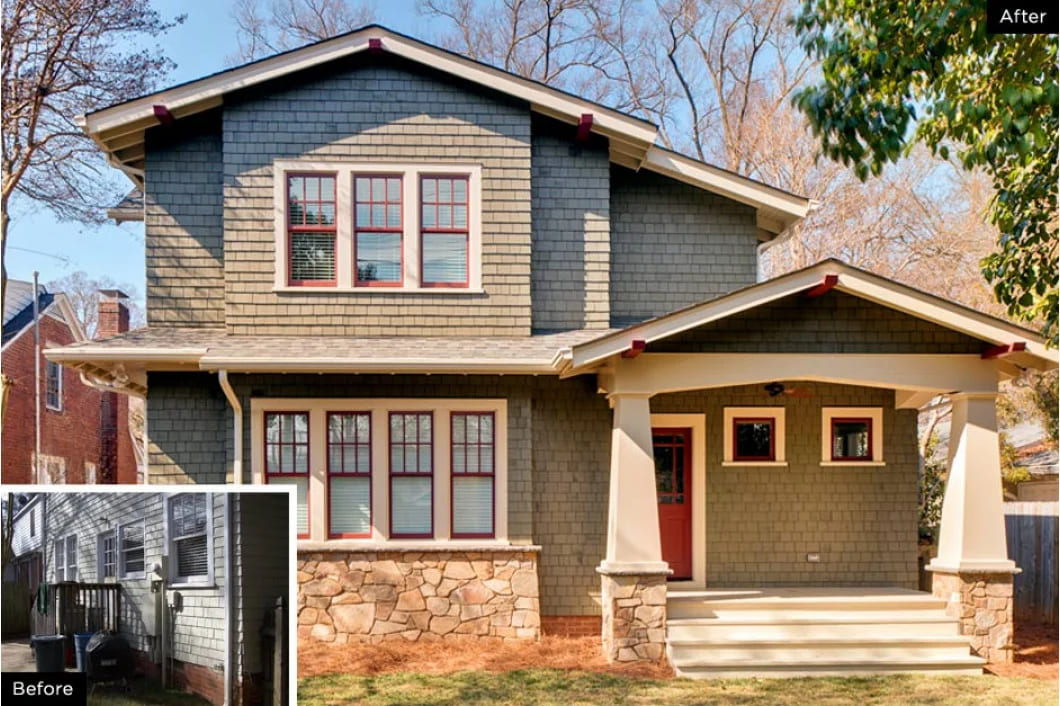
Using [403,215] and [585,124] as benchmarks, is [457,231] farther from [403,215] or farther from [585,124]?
[585,124]

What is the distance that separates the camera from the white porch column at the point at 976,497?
8.45 meters

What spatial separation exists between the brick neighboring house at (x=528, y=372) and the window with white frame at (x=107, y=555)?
4.81 m

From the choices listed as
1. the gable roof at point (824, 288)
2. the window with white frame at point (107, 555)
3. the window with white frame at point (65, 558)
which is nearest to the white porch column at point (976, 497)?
the gable roof at point (824, 288)

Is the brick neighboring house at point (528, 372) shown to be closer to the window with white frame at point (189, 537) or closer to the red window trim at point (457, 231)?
the red window trim at point (457, 231)

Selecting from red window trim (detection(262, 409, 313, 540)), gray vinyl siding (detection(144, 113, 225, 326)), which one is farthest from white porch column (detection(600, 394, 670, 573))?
gray vinyl siding (detection(144, 113, 225, 326))

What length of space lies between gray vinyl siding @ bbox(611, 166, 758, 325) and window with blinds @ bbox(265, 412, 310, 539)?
11.5 feet

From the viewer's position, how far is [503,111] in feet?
31.4

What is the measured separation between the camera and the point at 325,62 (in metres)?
9.37

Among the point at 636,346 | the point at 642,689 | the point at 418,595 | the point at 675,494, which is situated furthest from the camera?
the point at 675,494

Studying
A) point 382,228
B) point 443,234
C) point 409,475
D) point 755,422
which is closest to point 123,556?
point 409,475

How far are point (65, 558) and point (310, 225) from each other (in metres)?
6.10

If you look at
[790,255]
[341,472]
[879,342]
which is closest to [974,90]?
[879,342]

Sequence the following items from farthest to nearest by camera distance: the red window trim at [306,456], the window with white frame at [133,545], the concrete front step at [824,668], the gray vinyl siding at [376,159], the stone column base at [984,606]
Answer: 1. the gray vinyl siding at [376,159]
2. the red window trim at [306,456]
3. the stone column base at [984,606]
4. the concrete front step at [824,668]
5. the window with white frame at [133,545]

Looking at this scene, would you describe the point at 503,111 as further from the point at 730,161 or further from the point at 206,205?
the point at 730,161
